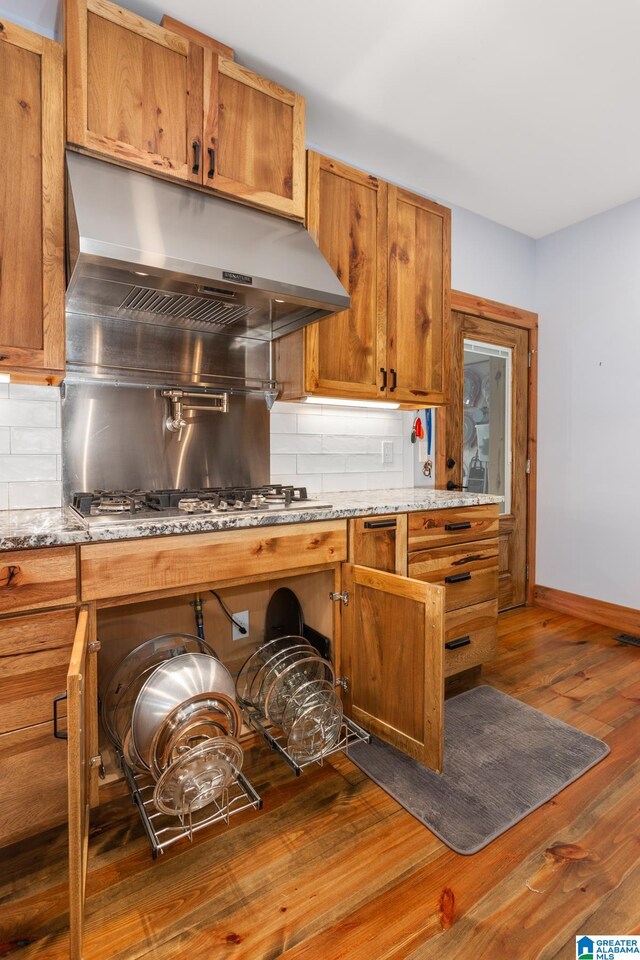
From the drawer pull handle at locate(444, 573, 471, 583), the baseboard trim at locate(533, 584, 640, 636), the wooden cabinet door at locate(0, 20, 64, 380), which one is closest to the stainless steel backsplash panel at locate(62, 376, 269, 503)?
the wooden cabinet door at locate(0, 20, 64, 380)

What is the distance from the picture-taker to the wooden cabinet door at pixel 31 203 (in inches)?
61.0

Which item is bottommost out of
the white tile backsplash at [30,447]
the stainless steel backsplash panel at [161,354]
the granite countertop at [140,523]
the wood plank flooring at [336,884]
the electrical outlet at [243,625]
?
the wood plank flooring at [336,884]

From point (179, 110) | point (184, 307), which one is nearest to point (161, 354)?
point (184, 307)

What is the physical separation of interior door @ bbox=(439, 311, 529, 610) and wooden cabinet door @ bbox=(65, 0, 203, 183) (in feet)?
6.38

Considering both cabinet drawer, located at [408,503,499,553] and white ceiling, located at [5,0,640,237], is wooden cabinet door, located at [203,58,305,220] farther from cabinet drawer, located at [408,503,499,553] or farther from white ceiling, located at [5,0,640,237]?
cabinet drawer, located at [408,503,499,553]

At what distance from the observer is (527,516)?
3.74 metres

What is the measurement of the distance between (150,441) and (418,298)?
1.52m

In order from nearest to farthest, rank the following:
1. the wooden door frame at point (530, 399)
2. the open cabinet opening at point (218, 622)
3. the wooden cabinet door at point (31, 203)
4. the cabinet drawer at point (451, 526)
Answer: the wooden cabinet door at point (31, 203), the open cabinet opening at point (218, 622), the cabinet drawer at point (451, 526), the wooden door frame at point (530, 399)

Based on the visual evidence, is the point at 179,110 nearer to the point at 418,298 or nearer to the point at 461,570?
the point at 418,298

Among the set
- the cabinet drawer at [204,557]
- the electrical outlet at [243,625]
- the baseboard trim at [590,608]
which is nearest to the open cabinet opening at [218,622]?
the electrical outlet at [243,625]

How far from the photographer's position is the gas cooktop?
1633 millimetres

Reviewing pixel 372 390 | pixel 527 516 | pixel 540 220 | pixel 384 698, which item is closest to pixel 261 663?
pixel 384 698

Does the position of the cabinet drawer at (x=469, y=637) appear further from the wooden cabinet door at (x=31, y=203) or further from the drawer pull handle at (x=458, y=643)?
the wooden cabinet door at (x=31, y=203)

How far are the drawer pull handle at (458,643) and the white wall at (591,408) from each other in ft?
4.94
